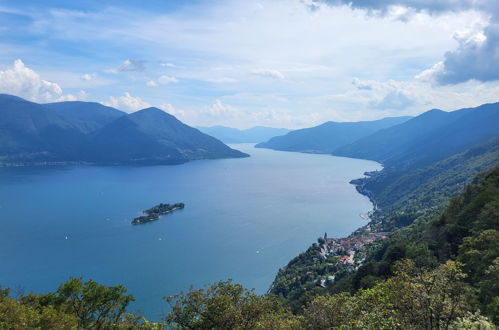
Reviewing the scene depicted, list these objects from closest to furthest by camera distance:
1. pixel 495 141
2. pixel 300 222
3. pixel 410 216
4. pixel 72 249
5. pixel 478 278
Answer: pixel 478 278
pixel 72 249
pixel 410 216
pixel 300 222
pixel 495 141

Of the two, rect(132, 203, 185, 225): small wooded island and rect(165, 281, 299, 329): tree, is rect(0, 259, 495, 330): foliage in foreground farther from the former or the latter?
rect(132, 203, 185, 225): small wooded island

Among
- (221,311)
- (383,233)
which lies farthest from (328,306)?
(383,233)

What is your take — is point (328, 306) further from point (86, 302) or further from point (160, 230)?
point (160, 230)

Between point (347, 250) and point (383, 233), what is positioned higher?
point (383, 233)

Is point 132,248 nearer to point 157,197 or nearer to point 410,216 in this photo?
point 157,197

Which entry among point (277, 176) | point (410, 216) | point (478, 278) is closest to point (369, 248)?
point (410, 216)

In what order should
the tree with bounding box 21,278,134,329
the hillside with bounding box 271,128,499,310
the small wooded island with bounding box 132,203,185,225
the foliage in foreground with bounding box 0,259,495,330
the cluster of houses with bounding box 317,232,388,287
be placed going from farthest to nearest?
the small wooded island with bounding box 132,203,185,225 → the cluster of houses with bounding box 317,232,388,287 → the hillside with bounding box 271,128,499,310 → the tree with bounding box 21,278,134,329 → the foliage in foreground with bounding box 0,259,495,330

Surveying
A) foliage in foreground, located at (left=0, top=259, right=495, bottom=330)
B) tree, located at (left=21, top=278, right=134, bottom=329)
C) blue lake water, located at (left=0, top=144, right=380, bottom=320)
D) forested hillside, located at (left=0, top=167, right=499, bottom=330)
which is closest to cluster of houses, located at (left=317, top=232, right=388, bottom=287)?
blue lake water, located at (left=0, top=144, right=380, bottom=320)
